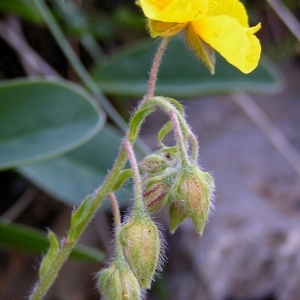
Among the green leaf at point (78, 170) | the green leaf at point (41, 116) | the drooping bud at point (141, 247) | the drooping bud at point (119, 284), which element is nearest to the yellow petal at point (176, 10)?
the drooping bud at point (141, 247)

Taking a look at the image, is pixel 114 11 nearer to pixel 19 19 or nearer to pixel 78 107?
pixel 19 19

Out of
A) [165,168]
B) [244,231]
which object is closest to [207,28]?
[165,168]

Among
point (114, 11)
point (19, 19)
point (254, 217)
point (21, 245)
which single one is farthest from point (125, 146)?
point (114, 11)

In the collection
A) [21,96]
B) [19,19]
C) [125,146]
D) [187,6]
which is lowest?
[19,19]

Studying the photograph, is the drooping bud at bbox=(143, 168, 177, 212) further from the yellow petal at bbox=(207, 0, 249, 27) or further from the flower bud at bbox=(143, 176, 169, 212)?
the yellow petal at bbox=(207, 0, 249, 27)

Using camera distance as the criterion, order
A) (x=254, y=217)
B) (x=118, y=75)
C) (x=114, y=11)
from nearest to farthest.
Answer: (x=254, y=217) < (x=118, y=75) < (x=114, y=11)

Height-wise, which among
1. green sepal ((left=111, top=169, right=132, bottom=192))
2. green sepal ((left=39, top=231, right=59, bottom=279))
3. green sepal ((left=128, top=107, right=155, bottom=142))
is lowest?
green sepal ((left=39, top=231, right=59, bottom=279))

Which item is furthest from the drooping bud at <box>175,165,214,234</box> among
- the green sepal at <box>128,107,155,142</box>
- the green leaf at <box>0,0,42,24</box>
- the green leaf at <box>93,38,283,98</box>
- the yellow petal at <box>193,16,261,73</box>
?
the green leaf at <box>0,0,42,24</box>
